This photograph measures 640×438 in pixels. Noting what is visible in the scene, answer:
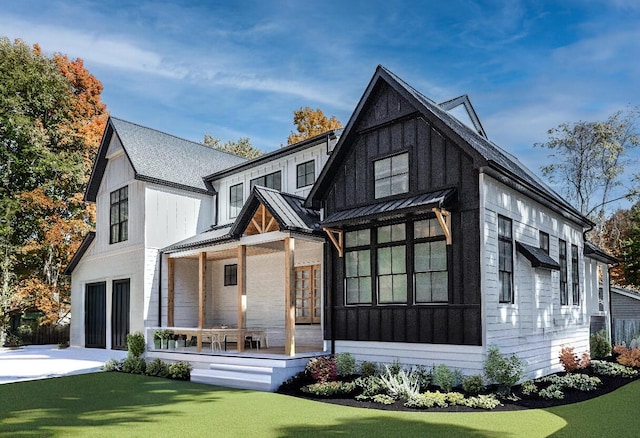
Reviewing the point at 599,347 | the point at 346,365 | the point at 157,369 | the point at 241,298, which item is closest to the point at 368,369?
the point at 346,365

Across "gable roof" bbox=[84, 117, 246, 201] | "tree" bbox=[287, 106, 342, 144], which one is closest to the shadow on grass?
"gable roof" bbox=[84, 117, 246, 201]

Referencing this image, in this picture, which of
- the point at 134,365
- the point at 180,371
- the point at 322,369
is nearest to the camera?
the point at 322,369

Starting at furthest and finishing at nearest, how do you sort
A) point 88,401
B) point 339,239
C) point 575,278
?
1. point 575,278
2. point 339,239
3. point 88,401

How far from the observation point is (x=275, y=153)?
711 inches

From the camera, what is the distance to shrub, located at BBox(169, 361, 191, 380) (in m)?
14.2

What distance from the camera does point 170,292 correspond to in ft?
60.2

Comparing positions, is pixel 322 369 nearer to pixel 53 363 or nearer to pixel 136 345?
pixel 136 345

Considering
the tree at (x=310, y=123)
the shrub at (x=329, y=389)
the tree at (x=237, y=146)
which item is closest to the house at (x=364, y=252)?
the shrub at (x=329, y=389)

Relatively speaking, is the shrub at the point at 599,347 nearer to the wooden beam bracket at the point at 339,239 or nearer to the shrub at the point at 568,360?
the shrub at the point at 568,360

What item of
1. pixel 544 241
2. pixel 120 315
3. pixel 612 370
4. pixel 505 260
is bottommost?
pixel 612 370

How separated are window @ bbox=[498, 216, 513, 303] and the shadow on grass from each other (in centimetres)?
651

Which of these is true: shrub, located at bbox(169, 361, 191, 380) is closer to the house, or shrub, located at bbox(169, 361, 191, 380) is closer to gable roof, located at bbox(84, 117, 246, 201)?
the house

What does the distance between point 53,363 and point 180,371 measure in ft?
18.8

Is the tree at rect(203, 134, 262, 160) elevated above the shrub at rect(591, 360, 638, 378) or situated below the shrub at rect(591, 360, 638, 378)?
above
